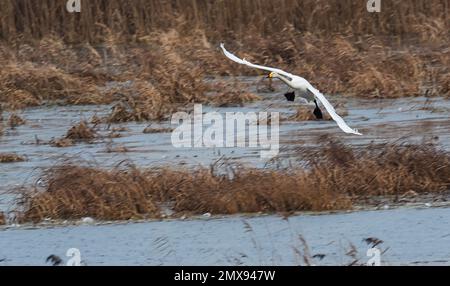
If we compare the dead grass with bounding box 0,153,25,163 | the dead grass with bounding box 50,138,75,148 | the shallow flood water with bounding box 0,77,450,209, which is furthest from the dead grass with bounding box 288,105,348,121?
the dead grass with bounding box 0,153,25,163

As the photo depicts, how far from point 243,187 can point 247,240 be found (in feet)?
2.87

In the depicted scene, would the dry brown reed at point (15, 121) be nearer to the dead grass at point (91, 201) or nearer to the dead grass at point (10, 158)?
the dead grass at point (10, 158)

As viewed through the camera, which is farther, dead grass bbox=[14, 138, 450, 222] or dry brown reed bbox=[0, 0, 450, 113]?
dry brown reed bbox=[0, 0, 450, 113]

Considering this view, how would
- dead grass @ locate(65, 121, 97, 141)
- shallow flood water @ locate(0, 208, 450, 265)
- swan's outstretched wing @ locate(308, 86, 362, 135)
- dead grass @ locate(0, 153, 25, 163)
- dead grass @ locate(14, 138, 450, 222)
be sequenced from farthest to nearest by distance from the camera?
1. dead grass @ locate(65, 121, 97, 141)
2. dead grass @ locate(0, 153, 25, 163)
3. dead grass @ locate(14, 138, 450, 222)
4. swan's outstretched wing @ locate(308, 86, 362, 135)
5. shallow flood water @ locate(0, 208, 450, 265)

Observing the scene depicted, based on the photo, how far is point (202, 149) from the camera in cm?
1559

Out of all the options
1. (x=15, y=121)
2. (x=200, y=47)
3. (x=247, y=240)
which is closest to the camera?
(x=247, y=240)

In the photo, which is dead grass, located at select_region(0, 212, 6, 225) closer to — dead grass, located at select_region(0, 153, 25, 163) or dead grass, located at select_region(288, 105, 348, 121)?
dead grass, located at select_region(0, 153, 25, 163)

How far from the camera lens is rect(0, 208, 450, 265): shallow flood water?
11.0 meters

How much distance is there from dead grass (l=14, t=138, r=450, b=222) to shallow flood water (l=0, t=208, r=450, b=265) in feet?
0.59

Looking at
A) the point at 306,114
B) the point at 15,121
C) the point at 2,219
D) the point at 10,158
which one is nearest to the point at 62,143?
the point at 10,158

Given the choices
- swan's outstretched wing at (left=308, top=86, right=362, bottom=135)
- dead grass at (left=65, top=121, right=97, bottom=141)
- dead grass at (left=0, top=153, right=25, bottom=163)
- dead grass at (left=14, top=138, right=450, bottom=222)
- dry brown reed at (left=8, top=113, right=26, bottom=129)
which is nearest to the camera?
swan's outstretched wing at (left=308, top=86, right=362, bottom=135)

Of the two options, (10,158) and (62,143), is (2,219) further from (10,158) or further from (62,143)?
(62,143)

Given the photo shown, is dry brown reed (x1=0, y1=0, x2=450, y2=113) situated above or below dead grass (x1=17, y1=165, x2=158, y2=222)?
above
